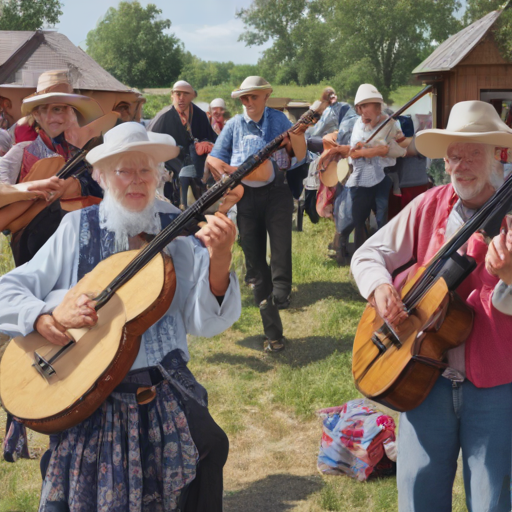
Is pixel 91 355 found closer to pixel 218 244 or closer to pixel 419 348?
pixel 218 244

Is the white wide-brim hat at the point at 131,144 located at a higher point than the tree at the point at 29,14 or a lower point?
lower

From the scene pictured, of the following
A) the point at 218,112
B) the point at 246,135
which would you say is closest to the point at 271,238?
the point at 246,135


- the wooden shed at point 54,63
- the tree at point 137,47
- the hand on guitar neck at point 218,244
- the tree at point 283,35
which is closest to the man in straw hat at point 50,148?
the hand on guitar neck at point 218,244

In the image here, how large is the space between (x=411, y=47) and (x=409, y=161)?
34143 mm

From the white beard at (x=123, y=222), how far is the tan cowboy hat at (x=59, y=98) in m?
2.02

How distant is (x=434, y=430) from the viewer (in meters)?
2.48

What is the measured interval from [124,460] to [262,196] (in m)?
3.56

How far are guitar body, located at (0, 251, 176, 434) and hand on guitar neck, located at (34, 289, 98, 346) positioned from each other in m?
0.04

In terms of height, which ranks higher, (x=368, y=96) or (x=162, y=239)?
(x=368, y=96)

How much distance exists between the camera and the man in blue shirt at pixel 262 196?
5.76m

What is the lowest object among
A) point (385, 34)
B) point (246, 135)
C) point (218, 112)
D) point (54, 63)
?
point (246, 135)

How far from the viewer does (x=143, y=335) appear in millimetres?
2621

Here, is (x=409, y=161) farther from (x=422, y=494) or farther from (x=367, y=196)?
(x=422, y=494)

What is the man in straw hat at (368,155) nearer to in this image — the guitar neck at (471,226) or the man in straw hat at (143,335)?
the man in straw hat at (143,335)
